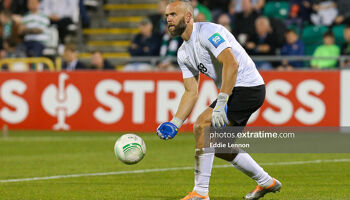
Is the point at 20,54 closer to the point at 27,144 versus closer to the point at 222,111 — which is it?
the point at 27,144

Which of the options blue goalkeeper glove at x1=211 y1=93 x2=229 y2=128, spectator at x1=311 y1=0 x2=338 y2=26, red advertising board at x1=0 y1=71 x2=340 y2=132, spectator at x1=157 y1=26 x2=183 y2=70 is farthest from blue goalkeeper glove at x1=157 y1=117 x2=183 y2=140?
spectator at x1=311 y1=0 x2=338 y2=26

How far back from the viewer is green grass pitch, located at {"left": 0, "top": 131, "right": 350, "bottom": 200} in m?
8.87

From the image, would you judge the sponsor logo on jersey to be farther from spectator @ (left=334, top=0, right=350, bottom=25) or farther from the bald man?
spectator @ (left=334, top=0, right=350, bottom=25)

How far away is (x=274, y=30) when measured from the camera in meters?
19.8

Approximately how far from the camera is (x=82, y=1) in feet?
81.1

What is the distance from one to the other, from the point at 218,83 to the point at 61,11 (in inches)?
664

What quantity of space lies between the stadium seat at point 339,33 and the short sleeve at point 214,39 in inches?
513

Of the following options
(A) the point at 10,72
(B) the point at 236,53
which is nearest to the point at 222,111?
(B) the point at 236,53

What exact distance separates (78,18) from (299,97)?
976cm

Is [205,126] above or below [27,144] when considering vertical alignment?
above

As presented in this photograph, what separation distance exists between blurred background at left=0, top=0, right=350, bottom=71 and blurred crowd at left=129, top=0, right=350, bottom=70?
0.02m

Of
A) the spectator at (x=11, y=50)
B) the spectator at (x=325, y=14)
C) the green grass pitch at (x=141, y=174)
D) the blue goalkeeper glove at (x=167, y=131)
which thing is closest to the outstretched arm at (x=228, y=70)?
the blue goalkeeper glove at (x=167, y=131)

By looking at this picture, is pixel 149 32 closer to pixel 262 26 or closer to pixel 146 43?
pixel 146 43

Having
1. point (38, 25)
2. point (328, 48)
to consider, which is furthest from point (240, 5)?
point (38, 25)
